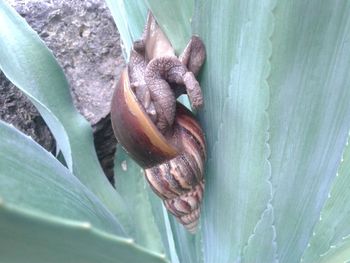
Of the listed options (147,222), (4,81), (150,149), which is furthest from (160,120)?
(4,81)

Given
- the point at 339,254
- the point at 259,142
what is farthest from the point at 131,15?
the point at 339,254

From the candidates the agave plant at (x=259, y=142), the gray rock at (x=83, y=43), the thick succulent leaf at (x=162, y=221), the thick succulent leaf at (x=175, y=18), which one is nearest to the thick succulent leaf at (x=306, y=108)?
the agave plant at (x=259, y=142)

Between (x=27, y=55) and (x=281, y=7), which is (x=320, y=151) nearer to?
(x=281, y=7)

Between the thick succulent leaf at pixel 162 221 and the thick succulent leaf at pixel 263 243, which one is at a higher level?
the thick succulent leaf at pixel 263 243

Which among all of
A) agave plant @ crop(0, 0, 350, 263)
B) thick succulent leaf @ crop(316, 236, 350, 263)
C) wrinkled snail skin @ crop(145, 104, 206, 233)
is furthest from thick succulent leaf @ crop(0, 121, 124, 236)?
thick succulent leaf @ crop(316, 236, 350, 263)

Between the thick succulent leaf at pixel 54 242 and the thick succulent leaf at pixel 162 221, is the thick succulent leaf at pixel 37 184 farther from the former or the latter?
the thick succulent leaf at pixel 162 221

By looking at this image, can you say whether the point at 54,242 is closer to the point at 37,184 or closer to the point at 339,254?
the point at 37,184

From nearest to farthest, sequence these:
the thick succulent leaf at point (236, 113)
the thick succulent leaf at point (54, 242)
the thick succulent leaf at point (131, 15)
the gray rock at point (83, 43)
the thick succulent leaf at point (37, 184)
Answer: the thick succulent leaf at point (54, 242)
the thick succulent leaf at point (37, 184)
the thick succulent leaf at point (236, 113)
the thick succulent leaf at point (131, 15)
the gray rock at point (83, 43)
